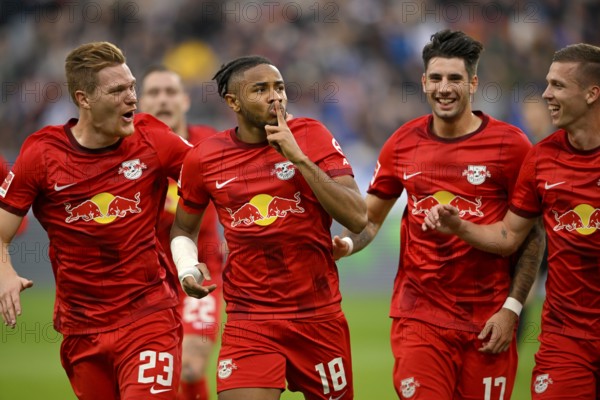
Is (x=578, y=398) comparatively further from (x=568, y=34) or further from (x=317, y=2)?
(x=317, y=2)

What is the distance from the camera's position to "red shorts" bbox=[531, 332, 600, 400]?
5859mm

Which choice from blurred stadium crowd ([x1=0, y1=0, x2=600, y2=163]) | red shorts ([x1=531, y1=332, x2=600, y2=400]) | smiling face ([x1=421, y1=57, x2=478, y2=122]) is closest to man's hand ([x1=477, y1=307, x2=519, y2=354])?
red shorts ([x1=531, y1=332, x2=600, y2=400])

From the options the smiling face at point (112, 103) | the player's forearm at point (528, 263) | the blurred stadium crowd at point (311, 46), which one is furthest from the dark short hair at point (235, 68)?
the blurred stadium crowd at point (311, 46)

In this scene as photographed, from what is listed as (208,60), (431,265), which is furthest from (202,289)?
(208,60)

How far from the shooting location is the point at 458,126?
21.4 ft

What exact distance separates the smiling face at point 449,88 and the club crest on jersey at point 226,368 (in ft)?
6.73

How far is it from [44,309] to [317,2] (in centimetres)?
875

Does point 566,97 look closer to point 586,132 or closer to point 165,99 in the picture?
point 586,132

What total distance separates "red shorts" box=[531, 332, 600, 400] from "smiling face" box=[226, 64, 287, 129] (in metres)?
2.14

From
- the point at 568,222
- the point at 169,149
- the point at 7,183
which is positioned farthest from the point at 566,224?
the point at 7,183

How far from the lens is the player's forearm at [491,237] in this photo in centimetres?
604

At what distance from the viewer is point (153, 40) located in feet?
63.1

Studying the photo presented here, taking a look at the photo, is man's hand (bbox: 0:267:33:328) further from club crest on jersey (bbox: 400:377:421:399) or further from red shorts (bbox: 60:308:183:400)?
club crest on jersey (bbox: 400:377:421:399)

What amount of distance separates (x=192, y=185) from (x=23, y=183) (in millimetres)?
1026
